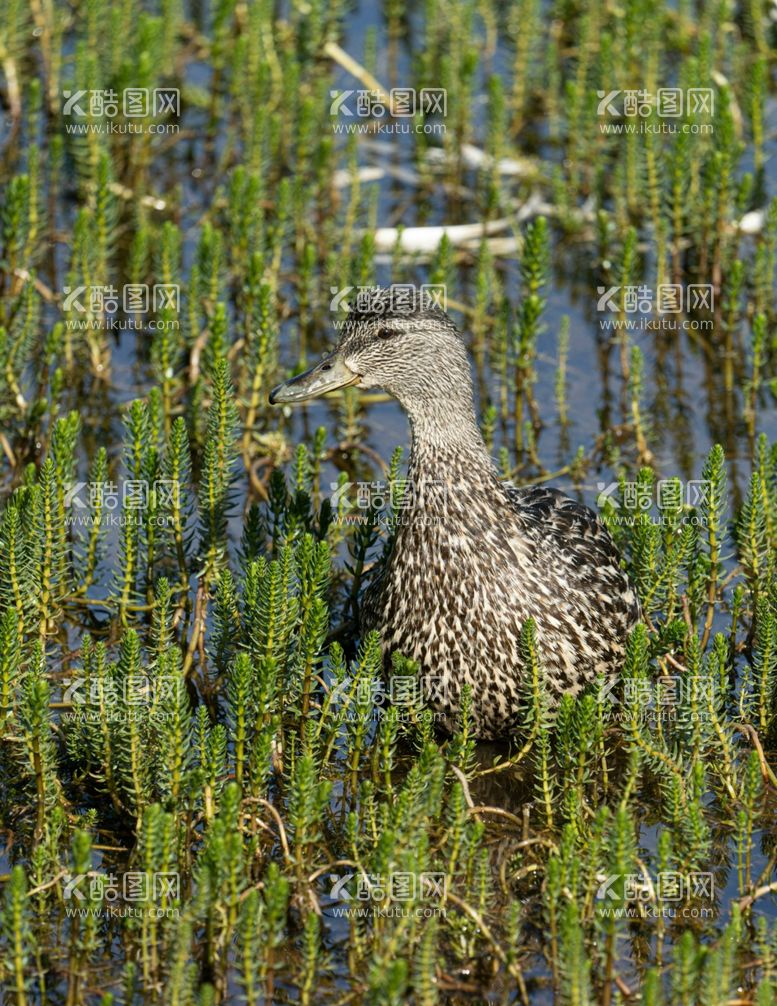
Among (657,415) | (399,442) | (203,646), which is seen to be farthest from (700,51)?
(203,646)

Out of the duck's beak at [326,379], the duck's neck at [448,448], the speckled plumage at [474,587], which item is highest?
the duck's beak at [326,379]

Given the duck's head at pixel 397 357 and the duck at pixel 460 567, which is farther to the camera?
the duck's head at pixel 397 357

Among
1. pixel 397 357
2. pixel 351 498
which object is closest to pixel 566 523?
pixel 397 357

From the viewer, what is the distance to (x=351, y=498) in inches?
412

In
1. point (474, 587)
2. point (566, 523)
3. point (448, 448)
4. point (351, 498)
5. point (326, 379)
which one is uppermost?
point (326, 379)

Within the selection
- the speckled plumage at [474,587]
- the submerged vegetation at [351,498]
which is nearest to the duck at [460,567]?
the speckled plumage at [474,587]

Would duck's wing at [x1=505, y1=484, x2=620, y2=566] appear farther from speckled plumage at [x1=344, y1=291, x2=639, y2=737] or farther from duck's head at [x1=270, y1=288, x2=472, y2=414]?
duck's head at [x1=270, y1=288, x2=472, y2=414]

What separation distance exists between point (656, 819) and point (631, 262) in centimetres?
425

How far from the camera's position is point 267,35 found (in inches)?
547

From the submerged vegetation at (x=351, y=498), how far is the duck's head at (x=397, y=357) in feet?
1.28

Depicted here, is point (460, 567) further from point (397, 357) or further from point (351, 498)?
point (351, 498)

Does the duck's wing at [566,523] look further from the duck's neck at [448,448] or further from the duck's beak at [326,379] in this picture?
the duck's beak at [326,379]

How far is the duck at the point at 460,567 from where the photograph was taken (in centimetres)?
813

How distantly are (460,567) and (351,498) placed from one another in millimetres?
2371
